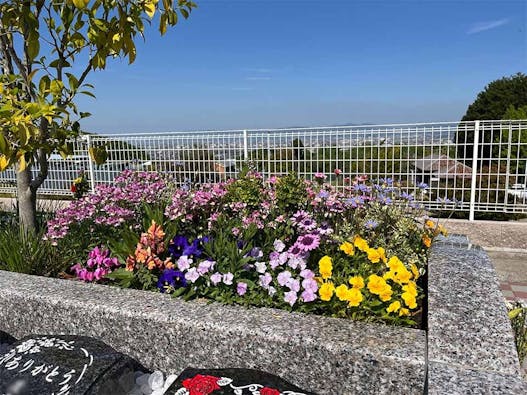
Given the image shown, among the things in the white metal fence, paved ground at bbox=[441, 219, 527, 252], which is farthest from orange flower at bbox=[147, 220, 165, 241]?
paved ground at bbox=[441, 219, 527, 252]

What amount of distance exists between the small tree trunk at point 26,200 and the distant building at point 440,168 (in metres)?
4.94

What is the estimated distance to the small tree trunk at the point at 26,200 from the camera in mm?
2855

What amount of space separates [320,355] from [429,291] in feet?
2.30

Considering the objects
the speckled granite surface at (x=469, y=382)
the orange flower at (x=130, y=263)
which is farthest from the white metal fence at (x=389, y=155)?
the speckled granite surface at (x=469, y=382)

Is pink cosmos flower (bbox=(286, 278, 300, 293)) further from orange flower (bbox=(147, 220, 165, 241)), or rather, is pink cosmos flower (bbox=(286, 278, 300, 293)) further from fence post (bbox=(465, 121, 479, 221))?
fence post (bbox=(465, 121, 479, 221))

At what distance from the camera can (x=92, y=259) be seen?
238 cm

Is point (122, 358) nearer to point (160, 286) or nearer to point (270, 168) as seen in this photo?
point (160, 286)

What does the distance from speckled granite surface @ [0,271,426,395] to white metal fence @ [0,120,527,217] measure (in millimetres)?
3554

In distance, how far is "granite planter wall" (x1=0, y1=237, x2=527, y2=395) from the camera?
1425 millimetres

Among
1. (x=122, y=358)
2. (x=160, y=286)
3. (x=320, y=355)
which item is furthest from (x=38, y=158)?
(x=320, y=355)

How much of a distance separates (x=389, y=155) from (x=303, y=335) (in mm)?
5128

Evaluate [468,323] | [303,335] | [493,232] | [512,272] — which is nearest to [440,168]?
[493,232]

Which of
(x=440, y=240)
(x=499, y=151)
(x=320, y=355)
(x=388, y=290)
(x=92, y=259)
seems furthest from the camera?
(x=499, y=151)

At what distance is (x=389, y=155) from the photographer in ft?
20.5
